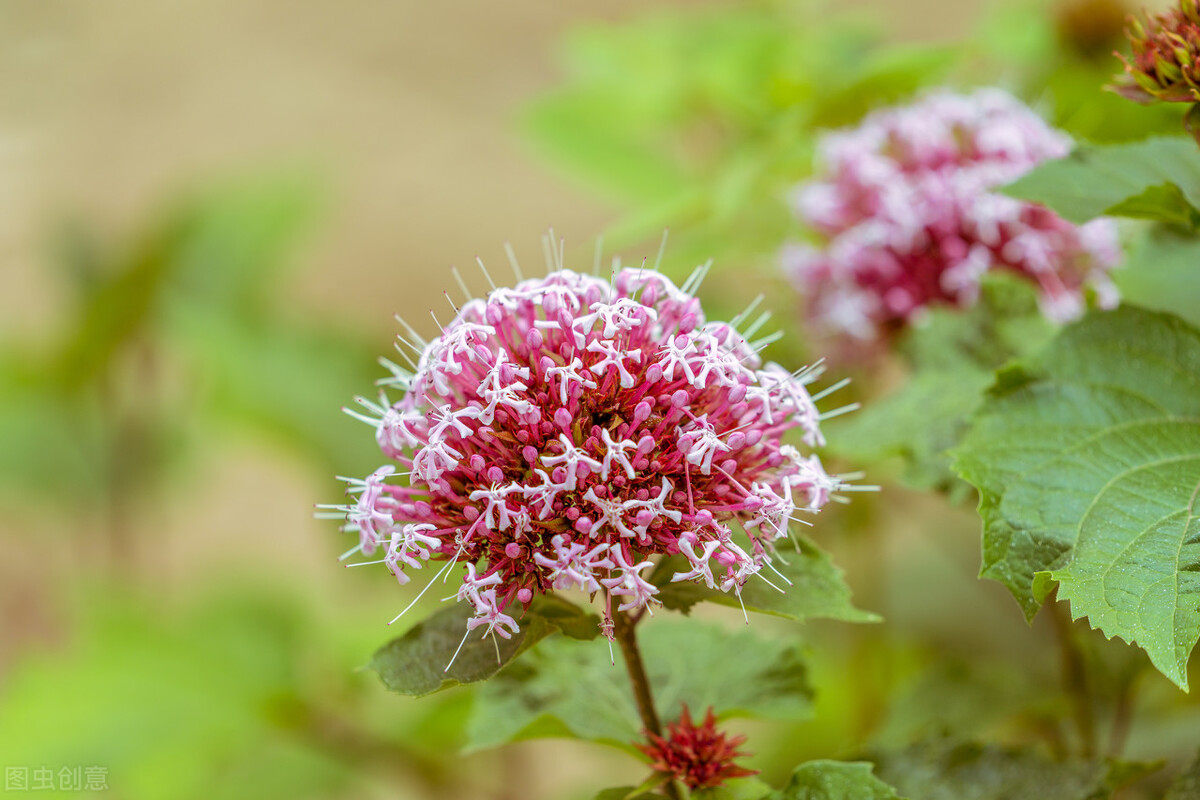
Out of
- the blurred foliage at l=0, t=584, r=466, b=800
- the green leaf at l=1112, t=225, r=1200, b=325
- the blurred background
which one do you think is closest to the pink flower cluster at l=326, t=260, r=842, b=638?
the green leaf at l=1112, t=225, r=1200, b=325

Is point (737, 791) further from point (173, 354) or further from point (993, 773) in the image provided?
point (173, 354)

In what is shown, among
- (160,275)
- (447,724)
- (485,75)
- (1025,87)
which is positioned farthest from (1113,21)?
(485,75)

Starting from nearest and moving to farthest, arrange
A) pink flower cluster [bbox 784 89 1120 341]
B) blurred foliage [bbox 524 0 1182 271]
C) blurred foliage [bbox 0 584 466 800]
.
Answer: pink flower cluster [bbox 784 89 1120 341] < blurred foliage [bbox 524 0 1182 271] < blurred foliage [bbox 0 584 466 800]

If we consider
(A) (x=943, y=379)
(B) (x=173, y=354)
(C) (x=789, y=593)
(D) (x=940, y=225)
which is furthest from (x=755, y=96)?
(B) (x=173, y=354)

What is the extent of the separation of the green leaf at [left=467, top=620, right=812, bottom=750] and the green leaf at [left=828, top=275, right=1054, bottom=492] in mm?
237

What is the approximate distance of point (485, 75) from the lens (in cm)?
487

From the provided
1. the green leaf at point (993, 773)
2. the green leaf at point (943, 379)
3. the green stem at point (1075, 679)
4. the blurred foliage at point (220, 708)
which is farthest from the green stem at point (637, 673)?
the blurred foliage at point (220, 708)

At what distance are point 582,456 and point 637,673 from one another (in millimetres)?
213

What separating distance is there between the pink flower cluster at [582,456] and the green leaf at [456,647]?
22 millimetres

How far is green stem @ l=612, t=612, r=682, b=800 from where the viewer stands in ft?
2.85

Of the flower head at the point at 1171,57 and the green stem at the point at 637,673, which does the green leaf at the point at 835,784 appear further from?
the flower head at the point at 1171,57

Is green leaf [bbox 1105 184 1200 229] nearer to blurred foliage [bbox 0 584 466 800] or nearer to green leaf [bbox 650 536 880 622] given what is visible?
green leaf [bbox 650 536 880 622]

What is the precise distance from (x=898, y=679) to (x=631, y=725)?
3.51ft

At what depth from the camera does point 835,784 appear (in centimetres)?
87
